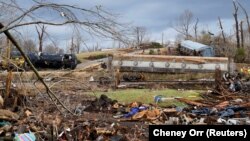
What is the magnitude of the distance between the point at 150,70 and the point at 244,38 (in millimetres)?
28315

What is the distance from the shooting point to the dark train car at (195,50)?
1756 inches

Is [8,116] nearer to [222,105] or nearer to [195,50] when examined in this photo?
[222,105]

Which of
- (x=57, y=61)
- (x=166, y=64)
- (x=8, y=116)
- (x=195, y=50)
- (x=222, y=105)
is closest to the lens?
(x=8, y=116)

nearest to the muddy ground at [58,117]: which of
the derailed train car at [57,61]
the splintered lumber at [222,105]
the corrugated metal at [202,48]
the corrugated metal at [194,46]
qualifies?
the splintered lumber at [222,105]

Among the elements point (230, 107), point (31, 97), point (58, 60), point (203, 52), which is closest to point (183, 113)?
point (230, 107)

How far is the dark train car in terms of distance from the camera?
4459cm

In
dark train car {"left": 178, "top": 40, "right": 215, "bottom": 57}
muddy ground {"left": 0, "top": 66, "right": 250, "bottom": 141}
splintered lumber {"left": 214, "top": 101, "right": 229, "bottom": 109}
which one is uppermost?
dark train car {"left": 178, "top": 40, "right": 215, "bottom": 57}

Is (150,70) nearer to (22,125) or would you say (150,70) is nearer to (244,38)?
(22,125)

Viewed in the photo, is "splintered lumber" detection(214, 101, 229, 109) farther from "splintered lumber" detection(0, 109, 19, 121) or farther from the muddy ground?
"splintered lumber" detection(0, 109, 19, 121)

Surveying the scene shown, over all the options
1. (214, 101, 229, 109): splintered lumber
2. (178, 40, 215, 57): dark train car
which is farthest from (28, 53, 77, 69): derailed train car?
(214, 101, 229, 109): splintered lumber

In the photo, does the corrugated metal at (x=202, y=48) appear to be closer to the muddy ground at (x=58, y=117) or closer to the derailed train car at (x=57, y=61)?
the derailed train car at (x=57, y=61)

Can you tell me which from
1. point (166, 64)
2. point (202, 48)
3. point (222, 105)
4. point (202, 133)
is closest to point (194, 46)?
point (202, 48)

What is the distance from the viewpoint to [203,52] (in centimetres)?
4494

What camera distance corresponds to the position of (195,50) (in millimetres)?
44562
